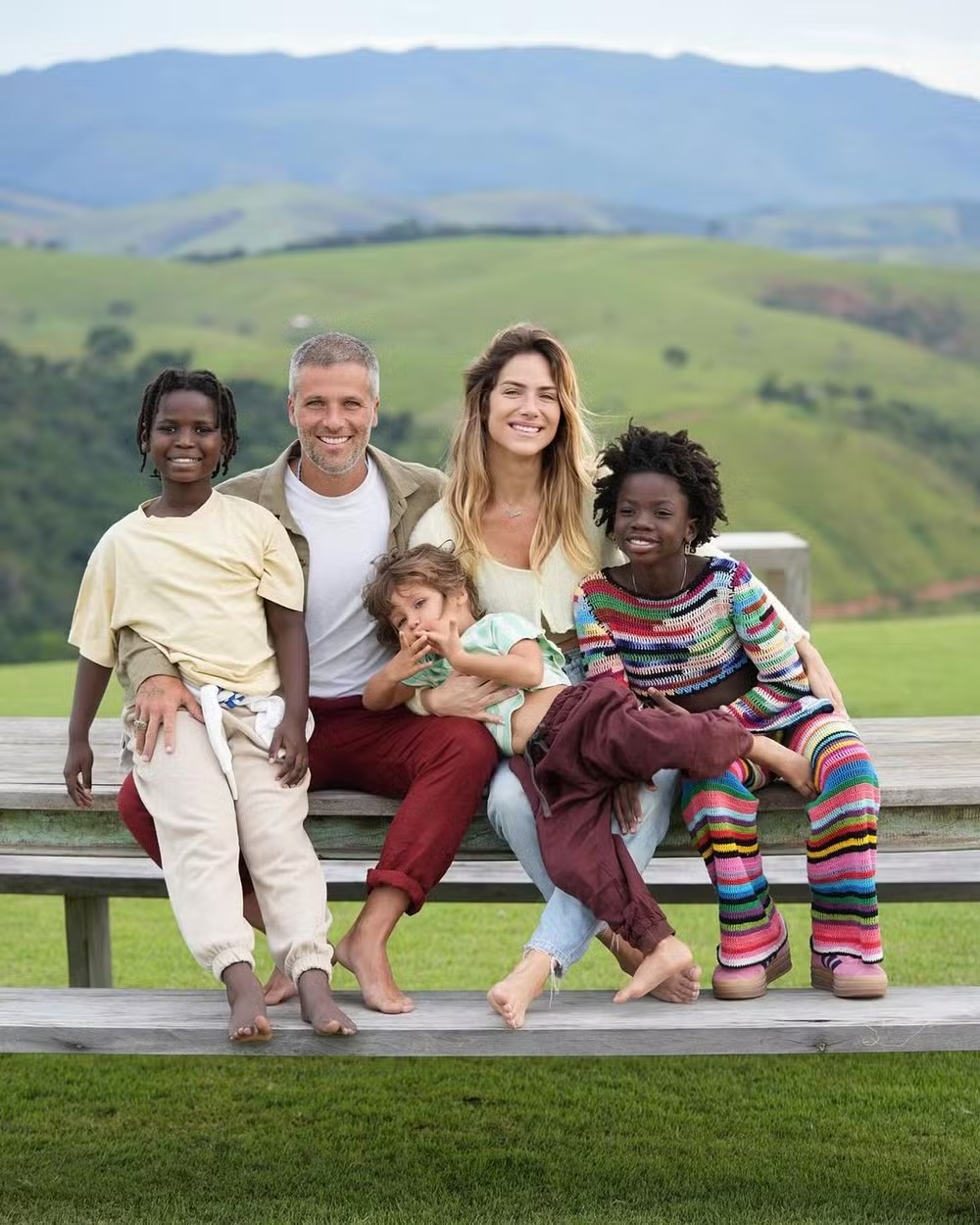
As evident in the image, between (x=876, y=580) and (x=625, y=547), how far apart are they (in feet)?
136

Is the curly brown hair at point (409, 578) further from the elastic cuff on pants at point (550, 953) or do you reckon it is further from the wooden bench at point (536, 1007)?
the elastic cuff on pants at point (550, 953)

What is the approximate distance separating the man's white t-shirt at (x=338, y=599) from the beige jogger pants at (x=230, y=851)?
1.38 feet

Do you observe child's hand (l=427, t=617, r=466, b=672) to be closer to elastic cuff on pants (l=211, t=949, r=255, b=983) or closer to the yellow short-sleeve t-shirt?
the yellow short-sleeve t-shirt

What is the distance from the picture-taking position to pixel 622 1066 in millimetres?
4145

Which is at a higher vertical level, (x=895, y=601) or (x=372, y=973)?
(x=372, y=973)

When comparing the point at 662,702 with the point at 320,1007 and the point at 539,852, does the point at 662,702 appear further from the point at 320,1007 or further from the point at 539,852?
the point at 320,1007

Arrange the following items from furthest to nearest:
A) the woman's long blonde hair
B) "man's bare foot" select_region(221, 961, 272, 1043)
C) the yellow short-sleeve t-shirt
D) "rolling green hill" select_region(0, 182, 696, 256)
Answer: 1. "rolling green hill" select_region(0, 182, 696, 256)
2. the woman's long blonde hair
3. the yellow short-sleeve t-shirt
4. "man's bare foot" select_region(221, 961, 272, 1043)

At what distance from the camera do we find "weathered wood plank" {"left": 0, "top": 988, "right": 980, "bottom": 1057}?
2.73 metres

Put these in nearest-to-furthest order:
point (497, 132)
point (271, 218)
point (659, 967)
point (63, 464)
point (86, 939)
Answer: point (659, 967) → point (86, 939) → point (63, 464) → point (271, 218) → point (497, 132)

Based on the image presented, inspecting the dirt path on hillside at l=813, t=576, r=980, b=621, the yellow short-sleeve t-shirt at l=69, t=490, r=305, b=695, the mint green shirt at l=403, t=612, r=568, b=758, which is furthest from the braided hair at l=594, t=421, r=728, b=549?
the dirt path on hillside at l=813, t=576, r=980, b=621

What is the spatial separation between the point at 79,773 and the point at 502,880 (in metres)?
1.30

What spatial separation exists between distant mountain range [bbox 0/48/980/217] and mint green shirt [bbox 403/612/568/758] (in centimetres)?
11165

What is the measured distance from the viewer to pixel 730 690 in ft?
10.7

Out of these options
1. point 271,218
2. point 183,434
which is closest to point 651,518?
point 183,434
